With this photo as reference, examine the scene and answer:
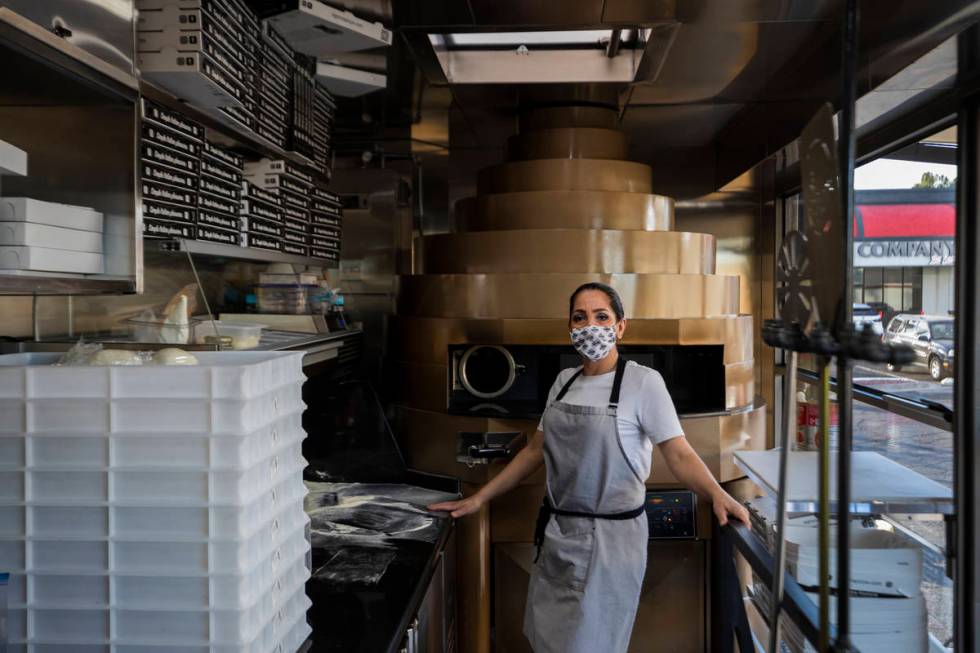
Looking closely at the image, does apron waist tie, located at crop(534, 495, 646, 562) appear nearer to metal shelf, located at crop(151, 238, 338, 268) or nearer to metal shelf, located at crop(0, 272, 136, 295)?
metal shelf, located at crop(151, 238, 338, 268)

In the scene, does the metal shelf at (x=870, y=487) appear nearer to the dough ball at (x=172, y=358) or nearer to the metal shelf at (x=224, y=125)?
A: the dough ball at (x=172, y=358)

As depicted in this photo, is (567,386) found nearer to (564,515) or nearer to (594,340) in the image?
(594,340)

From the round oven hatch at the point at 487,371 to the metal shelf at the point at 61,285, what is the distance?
70.2 inches

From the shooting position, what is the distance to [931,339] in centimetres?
293

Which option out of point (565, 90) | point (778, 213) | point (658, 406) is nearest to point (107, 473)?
point (658, 406)

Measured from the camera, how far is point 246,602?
1310 millimetres

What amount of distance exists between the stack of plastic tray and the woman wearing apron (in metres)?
1.36

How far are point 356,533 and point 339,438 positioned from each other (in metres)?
0.83

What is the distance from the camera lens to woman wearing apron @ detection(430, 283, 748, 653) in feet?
8.14

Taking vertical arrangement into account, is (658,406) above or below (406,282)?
below

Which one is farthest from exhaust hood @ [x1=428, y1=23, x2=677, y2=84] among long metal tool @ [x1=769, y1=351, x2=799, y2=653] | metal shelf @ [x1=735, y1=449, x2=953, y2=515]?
long metal tool @ [x1=769, y1=351, x2=799, y2=653]

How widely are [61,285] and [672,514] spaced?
2.35 metres

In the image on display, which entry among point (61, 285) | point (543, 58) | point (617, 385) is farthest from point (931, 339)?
point (61, 285)

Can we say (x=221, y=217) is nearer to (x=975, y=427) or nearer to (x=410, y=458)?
(x=410, y=458)
